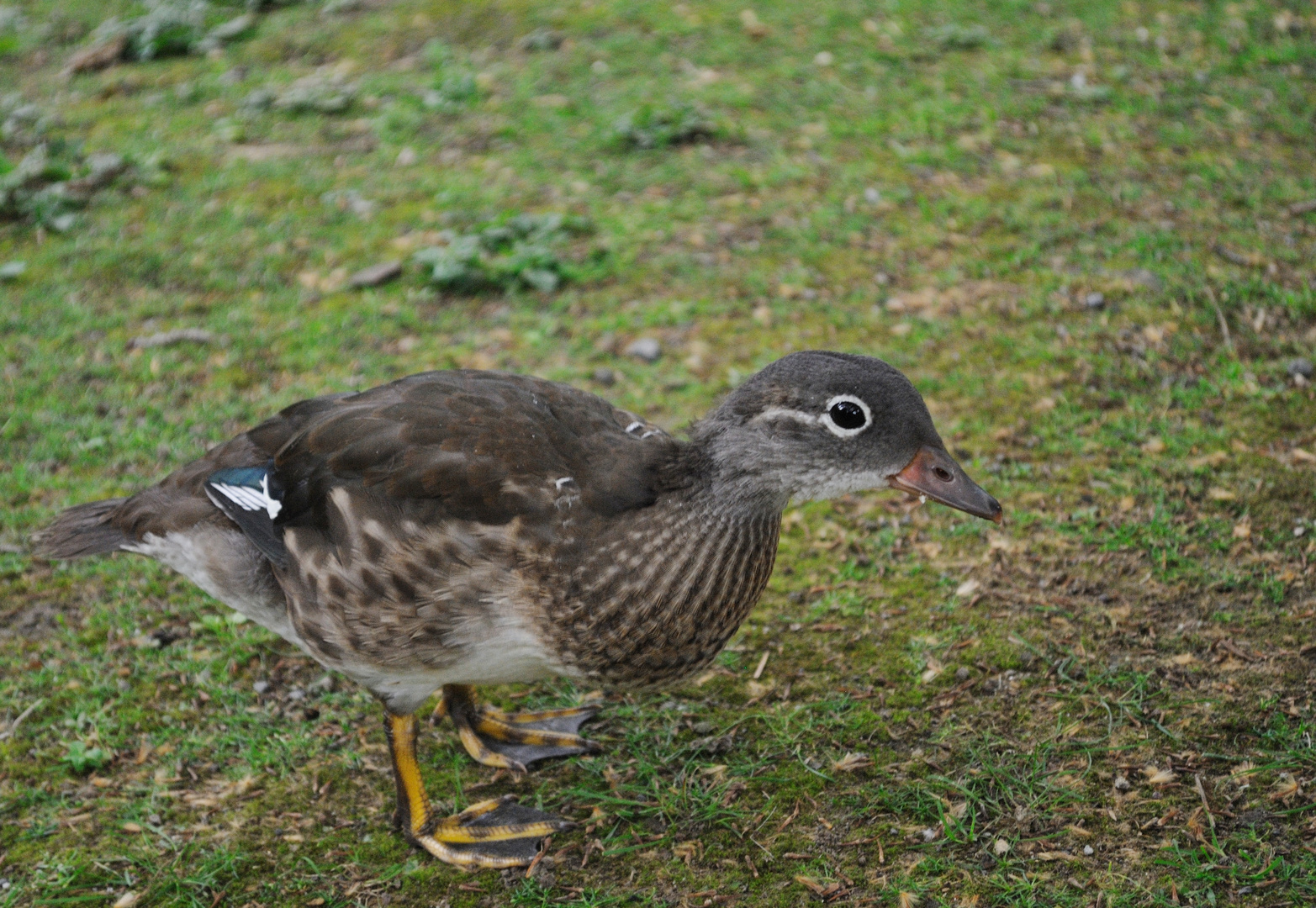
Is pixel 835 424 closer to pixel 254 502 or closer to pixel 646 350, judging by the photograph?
pixel 254 502

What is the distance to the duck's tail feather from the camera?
13.3 feet

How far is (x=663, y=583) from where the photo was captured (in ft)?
11.1

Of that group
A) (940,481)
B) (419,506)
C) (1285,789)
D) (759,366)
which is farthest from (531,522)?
(759,366)

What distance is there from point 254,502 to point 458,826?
4.18 feet

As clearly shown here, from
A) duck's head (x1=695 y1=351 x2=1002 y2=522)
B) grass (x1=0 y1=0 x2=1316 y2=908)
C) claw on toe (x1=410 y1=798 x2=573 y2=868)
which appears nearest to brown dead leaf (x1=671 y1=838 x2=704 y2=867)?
grass (x1=0 y1=0 x2=1316 y2=908)

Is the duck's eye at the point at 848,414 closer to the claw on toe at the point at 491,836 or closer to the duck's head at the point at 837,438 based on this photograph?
the duck's head at the point at 837,438

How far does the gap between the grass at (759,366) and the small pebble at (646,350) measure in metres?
0.06

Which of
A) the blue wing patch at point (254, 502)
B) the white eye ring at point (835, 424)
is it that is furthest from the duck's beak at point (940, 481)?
the blue wing patch at point (254, 502)

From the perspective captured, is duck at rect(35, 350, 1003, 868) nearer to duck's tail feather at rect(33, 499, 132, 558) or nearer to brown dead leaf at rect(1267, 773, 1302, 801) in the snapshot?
duck's tail feather at rect(33, 499, 132, 558)

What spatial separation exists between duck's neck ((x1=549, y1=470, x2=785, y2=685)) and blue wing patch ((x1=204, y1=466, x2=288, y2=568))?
102cm

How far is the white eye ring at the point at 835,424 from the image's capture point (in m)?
3.29

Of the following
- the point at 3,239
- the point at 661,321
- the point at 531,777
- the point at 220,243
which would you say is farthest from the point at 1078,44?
the point at 3,239

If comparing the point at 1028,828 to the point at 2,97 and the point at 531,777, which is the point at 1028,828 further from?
the point at 2,97

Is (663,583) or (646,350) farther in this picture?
(646,350)
